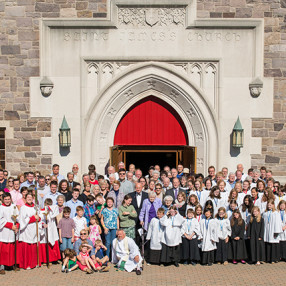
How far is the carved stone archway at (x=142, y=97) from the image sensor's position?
487 inches

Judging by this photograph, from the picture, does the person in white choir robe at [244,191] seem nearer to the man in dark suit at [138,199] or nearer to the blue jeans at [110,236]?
the man in dark suit at [138,199]

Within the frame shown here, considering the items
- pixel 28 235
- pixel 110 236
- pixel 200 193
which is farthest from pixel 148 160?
pixel 28 235

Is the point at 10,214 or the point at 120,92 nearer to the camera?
the point at 10,214

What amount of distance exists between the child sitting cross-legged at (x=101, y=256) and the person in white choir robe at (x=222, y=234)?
81.3 inches

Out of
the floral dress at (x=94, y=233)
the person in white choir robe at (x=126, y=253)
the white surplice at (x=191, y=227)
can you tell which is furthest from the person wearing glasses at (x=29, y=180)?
the white surplice at (x=191, y=227)

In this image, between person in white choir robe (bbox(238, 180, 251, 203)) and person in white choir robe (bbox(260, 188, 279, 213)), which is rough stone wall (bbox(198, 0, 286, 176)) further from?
person in white choir robe (bbox(260, 188, 279, 213))

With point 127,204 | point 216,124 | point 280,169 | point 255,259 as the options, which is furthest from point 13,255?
point 280,169

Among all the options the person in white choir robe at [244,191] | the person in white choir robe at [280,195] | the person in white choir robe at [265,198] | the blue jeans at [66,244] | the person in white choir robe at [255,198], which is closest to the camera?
the blue jeans at [66,244]

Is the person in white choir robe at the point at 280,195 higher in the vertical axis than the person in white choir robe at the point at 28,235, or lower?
higher

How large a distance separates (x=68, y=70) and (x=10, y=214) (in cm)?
474

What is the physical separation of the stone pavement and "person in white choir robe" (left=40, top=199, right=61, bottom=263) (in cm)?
22

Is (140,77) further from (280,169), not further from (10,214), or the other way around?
(10,214)

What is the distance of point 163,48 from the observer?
40.4 feet

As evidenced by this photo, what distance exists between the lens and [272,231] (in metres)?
9.25
